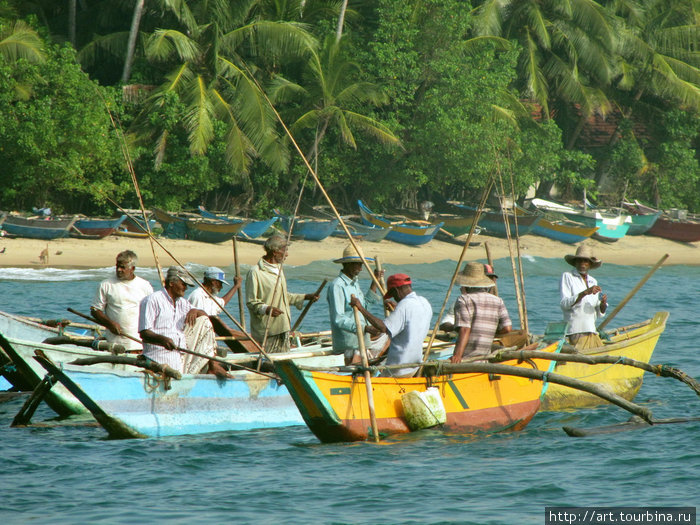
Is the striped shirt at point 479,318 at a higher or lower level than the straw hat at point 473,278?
lower

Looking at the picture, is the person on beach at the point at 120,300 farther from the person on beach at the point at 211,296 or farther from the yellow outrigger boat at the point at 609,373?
the yellow outrigger boat at the point at 609,373

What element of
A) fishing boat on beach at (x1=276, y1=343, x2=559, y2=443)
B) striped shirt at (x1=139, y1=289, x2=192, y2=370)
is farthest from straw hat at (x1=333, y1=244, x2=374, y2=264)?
striped shirt at (x1=139, y1=289, x2=192, y2=370)

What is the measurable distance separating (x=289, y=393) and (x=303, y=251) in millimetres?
17529

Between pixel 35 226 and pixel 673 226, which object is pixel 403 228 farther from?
pixel 673 226

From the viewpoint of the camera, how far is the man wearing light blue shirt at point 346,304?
8.34m

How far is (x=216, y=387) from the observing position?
8.55 m

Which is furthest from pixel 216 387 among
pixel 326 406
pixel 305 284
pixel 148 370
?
pixel 305 284

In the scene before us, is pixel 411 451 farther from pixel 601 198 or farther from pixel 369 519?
pixel 601 198

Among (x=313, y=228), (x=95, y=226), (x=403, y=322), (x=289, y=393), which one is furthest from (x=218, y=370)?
(x=313, y=228)

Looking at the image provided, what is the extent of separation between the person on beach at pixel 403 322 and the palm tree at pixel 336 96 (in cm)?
1825

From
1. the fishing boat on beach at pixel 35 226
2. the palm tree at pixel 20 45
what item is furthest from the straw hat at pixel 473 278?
the palm tree at pixel 20 45

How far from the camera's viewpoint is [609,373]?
1031cm

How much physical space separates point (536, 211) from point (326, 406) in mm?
25902

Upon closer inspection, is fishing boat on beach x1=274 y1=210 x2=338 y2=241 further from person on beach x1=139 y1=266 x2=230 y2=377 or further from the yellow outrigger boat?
person on beach x1=139 y1=266 x2=230 y2=377
